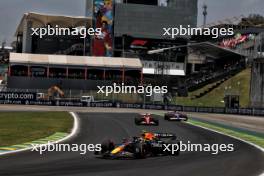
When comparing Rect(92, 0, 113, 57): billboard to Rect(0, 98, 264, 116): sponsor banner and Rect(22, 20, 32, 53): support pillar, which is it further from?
Rect(0, 98, 264, 116): sponsor banner

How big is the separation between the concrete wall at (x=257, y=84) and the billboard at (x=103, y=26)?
4707cm

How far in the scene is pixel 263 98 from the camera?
65812 millimetres

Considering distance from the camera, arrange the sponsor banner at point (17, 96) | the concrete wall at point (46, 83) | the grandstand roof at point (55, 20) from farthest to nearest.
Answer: the grandstand roof at point (55, 20), the concrete wall at point (46, 83), the sponsor banner at point (17, 96)

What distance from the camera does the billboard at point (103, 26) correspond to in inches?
4303

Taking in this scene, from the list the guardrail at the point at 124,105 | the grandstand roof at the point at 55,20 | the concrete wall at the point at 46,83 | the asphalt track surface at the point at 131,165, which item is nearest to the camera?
the asphalt track surface at the point at 131,165

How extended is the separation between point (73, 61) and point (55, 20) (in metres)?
24.8

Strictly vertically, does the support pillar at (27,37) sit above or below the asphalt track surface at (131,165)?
above

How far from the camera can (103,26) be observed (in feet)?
363

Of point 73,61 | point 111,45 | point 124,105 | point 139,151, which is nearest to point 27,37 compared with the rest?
point 111,45

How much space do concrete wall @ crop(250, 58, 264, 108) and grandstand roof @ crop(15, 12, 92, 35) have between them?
56.6 m

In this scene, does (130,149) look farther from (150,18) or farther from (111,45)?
(150,18)

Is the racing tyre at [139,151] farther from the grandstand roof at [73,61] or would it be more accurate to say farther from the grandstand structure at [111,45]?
the grandstand roof at [73,61]

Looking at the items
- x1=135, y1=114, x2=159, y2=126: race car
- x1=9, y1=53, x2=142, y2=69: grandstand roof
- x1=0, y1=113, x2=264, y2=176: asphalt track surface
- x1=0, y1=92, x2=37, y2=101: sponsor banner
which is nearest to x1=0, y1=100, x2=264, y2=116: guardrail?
x1=0, y1=92, x2=37, y2=101: sponsor banner

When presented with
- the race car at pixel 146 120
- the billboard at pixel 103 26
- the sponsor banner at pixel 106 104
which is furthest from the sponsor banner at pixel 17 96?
the billboard at pixel 103 26
